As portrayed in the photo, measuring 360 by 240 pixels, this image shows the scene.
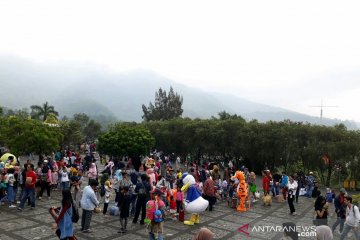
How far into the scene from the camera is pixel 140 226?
11539mm

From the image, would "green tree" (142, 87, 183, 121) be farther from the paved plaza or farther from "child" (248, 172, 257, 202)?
the paved plaza

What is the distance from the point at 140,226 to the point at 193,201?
1987 millimetres

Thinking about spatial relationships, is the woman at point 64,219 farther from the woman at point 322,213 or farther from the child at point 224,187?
the child at point 224,187

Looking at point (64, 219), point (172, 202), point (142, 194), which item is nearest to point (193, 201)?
point (142, 194)

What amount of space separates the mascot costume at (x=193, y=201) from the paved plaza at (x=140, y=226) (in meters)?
0.33

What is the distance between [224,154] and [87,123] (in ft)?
130

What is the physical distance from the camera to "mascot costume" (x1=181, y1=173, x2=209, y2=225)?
37.6 ft

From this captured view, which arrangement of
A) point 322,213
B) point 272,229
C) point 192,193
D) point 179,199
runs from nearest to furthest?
point 322,213, point 192,193, point 272,229, point 179,199

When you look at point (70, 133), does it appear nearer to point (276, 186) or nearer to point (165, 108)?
point (276, 186)

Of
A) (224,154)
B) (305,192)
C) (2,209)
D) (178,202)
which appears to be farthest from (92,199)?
(224,154)

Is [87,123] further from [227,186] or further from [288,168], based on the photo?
[227,186]

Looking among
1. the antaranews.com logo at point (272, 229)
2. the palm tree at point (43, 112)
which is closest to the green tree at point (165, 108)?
the palm tree at point (43, 112)

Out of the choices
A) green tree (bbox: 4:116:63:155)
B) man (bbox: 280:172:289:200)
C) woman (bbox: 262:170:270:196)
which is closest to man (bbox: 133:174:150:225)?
woman (bbox: 262:170:270:196)

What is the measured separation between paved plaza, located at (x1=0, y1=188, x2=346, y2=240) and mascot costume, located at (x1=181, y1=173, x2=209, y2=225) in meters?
0.33
